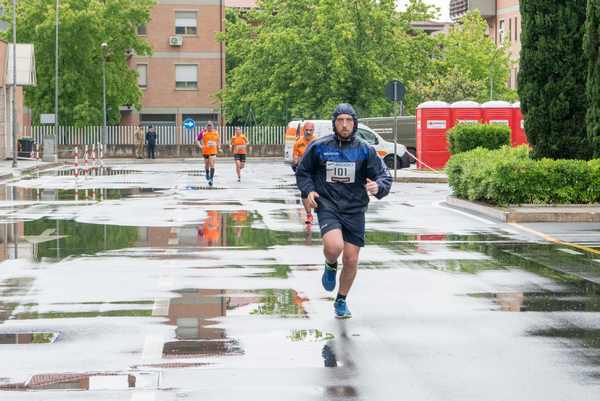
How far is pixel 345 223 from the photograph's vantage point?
1102 cm

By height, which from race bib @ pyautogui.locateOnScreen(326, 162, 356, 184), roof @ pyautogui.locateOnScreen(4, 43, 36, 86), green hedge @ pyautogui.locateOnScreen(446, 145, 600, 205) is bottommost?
green hedge @ pyautogui.locateOnScreen(446, 145, 600, 205)

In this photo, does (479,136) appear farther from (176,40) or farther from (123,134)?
(176,40)

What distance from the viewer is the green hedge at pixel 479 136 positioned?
3716 cm

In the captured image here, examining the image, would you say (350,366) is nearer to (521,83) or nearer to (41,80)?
(521,83)

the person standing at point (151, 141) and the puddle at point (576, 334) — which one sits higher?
the person standing at point (151, 141)

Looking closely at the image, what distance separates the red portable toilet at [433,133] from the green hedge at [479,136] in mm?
7854

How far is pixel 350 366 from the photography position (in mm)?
8734

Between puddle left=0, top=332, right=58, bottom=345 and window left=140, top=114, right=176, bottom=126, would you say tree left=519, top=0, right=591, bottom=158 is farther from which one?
window left=140, top=114, right=176, bottom=126

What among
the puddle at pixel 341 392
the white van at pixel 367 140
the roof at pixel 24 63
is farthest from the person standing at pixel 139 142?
the puddle at pixel 341 392

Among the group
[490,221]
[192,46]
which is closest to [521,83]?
[490,221]

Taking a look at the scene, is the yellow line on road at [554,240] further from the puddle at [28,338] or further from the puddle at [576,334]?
the puddle at [28,338]

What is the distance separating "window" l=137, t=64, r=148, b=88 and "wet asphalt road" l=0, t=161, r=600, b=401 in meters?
64.2

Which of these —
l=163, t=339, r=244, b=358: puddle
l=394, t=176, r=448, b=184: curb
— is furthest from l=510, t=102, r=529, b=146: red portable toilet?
l=163, t=339, r=244, b=358: puddle

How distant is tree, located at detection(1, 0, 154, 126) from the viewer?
252 feet
